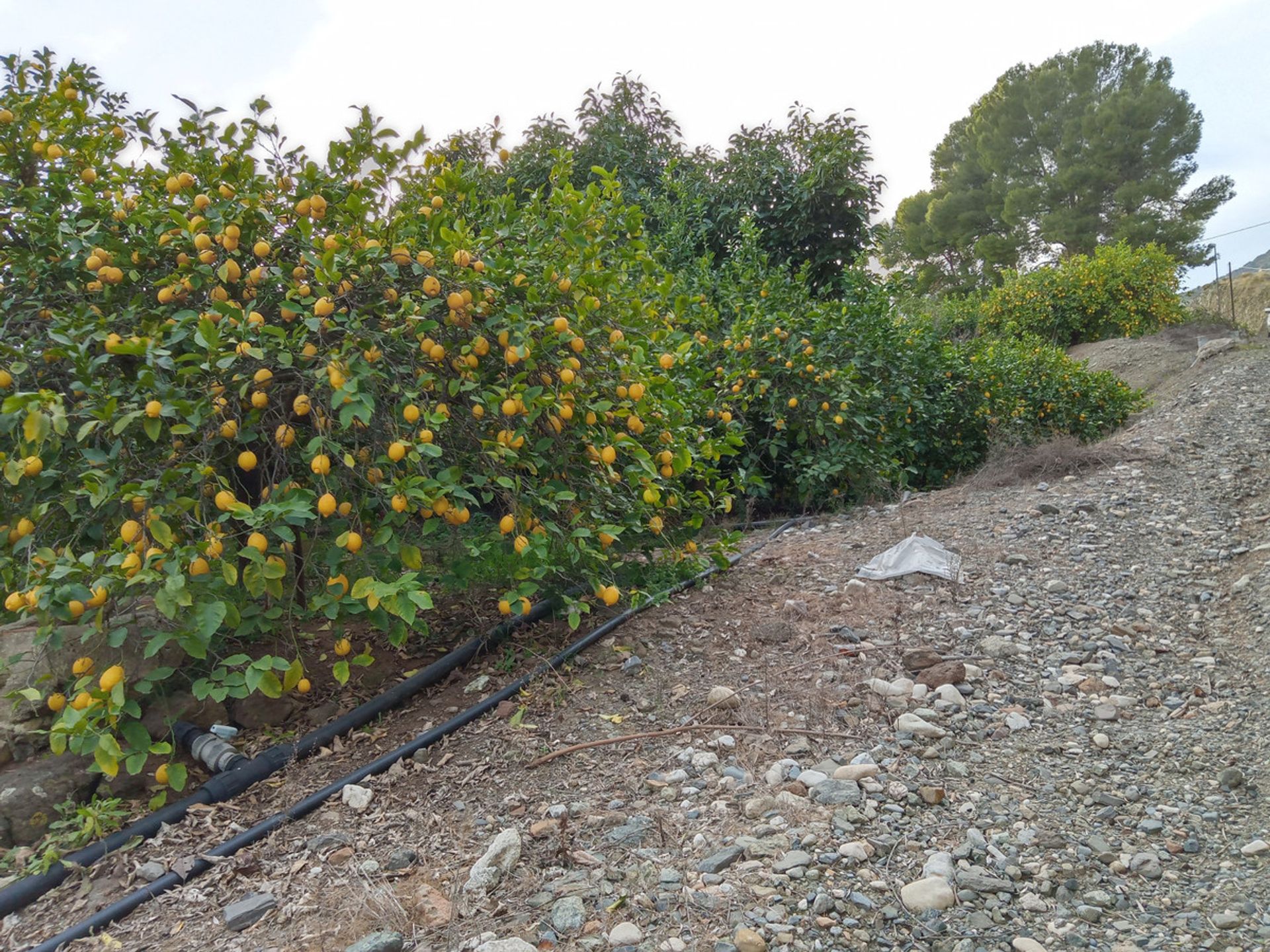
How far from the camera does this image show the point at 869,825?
2051mm

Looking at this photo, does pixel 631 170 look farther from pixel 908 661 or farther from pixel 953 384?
pixel 908 661

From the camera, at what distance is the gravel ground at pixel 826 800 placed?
1.78m

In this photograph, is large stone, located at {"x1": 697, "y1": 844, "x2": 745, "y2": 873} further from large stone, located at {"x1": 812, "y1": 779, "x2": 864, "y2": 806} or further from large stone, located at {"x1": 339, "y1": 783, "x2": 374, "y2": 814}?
large stone, located at {"x1": 339, "y1": 783, "x2": 374, "y2": 814}

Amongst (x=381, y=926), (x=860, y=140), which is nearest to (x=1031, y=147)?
(x=860, y=140)

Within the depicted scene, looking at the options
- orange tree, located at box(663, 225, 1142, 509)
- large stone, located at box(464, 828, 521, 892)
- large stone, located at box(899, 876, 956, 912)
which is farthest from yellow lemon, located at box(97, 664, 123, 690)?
orange tree, located at box(663, 225, 1142, 509)

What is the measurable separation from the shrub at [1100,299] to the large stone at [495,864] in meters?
12.5

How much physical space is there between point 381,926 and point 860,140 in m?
7.37

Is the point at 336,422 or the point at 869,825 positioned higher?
the point at 336,422

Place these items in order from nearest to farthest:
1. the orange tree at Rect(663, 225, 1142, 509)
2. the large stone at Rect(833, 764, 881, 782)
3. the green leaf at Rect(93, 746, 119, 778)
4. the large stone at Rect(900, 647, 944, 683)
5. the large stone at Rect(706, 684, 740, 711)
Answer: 1. the green leaf at Rect(93, 746, 119, 778)
2. the large stone at Rect(833, 764, 881, 782)
3. the large stone at Rect(706, 684, 740, 711)
4. the large stone at Rect(900, 647, 944, 683)
5. the orange tree at Rect(663, 225, 1142, 509)

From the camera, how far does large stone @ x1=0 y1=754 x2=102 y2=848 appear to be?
7.55 feet

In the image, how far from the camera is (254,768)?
249 cm

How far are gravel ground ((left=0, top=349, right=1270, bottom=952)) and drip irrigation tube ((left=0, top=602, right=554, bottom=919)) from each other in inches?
1.8

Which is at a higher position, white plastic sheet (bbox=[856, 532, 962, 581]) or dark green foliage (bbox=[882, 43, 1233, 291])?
dark green foliage (bbox=[882, 43, 1233, 291])

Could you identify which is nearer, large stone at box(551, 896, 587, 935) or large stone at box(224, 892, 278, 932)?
large stone at box(551, 896, 587, 935)
